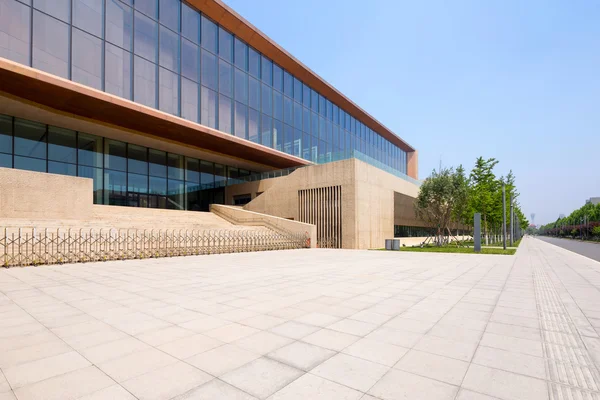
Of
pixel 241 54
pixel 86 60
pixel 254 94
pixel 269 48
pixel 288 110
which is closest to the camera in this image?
pixel 86 60

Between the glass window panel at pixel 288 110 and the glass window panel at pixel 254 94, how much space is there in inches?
160

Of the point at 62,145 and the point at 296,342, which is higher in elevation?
the point at 62,145

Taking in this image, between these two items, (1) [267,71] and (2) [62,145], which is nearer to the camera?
(2) [62,145]

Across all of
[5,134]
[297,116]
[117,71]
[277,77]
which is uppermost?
[277,77]

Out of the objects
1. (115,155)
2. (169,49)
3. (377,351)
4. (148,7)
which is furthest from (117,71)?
(377,351)

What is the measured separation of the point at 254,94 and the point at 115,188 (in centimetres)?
1692

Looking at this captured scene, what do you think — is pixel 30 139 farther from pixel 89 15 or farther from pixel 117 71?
pixel 89 15

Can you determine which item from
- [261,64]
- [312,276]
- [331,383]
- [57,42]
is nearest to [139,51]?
[57,42]

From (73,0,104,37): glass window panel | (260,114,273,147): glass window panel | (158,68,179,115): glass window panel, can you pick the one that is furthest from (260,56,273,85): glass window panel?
(73,0,104,37): glass window panel

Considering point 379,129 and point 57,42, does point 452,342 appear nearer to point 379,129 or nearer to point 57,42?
point 57,42

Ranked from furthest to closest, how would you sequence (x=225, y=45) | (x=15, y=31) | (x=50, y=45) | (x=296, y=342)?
(x=225, y=45), (x=50, y=45), (x=15, y=31), (x=296, y=342)

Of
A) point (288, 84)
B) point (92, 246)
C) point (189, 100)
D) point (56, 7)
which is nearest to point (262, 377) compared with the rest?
point (92, 246)

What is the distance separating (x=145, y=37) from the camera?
25.4 metres

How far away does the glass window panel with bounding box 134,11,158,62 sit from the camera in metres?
24.9
